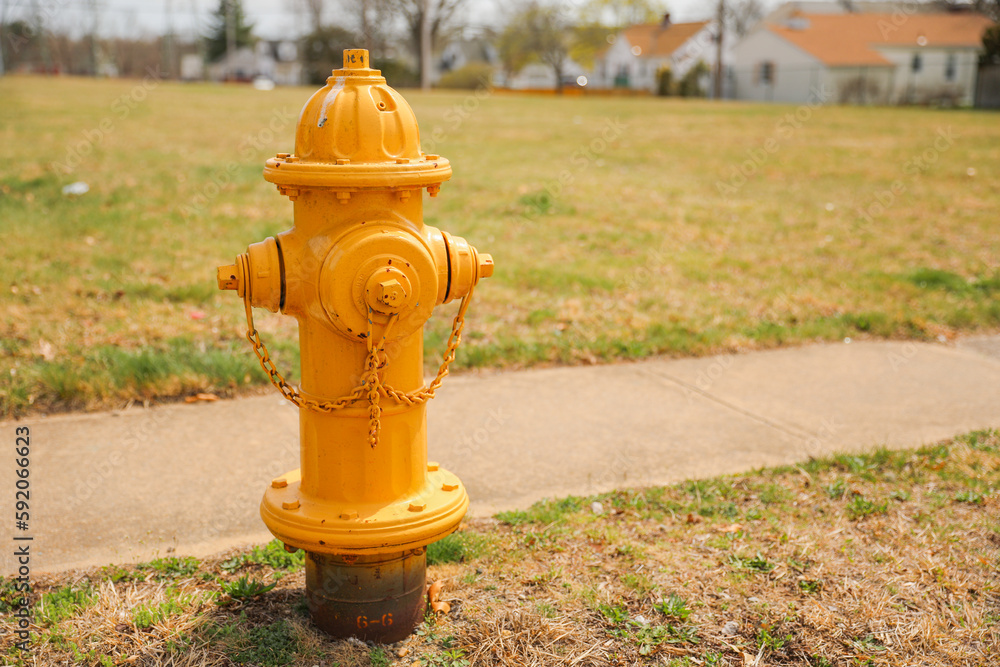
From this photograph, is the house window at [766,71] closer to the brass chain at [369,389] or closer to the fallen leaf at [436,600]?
the fallen leaf at [436,600]

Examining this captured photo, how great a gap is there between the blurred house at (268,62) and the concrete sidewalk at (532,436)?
6204 centimetres

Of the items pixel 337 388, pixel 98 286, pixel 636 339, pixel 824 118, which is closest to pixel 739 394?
pixel 636 339

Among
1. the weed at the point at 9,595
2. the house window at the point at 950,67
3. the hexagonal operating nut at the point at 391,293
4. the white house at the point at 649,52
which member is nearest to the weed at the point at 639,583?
the hexagonal operating nut at the point at 391,293

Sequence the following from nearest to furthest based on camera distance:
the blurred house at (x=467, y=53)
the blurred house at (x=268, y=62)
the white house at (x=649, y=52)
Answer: the white house at (x=649, y=52)
the blurred house at (x=268, y=62)
the blurred house at (x=467, y=53)

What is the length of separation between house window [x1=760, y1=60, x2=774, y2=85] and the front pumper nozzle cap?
4700 centimetres

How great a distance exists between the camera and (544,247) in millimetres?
6996

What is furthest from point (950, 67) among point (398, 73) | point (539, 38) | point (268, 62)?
point (268, 62)

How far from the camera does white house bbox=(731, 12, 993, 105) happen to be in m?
41.9

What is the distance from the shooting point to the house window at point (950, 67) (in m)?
44.7

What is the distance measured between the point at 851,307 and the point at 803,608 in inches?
144

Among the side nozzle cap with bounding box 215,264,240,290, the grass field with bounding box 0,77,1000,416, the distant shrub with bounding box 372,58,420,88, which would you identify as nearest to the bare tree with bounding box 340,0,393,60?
the distant shrub with bounding box 372,58,420,88

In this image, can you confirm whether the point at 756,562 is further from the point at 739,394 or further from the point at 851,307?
the point at 851,307

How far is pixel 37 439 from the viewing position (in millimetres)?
3529

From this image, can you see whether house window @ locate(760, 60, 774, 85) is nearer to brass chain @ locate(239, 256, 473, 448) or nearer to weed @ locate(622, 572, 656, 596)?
weed @ locate(622, 572, 656, 596)
